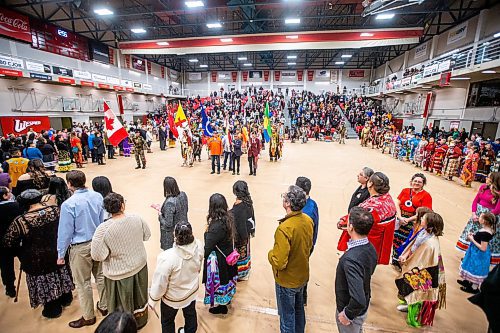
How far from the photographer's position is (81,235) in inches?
92.3

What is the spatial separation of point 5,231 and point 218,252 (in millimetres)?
2342

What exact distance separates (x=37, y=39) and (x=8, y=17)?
180 centimetres

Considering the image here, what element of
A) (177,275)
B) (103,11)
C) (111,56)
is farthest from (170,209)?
(111,56)

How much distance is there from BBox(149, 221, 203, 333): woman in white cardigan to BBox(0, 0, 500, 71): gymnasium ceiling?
12.0 meters

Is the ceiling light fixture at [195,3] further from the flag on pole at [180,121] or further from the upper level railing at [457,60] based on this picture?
the upper level railing at [457,60]

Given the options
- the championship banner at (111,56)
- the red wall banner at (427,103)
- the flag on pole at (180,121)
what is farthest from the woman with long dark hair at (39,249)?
the championship banner at (111,56)

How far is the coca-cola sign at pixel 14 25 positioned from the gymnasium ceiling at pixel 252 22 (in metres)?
0.44

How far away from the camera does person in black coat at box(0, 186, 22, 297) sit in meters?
2.63

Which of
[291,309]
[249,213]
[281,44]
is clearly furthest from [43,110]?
[291,309]

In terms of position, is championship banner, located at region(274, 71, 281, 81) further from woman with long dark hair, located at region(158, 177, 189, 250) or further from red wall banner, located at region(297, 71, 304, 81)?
woman with long dark hair, located at region(158, 177, 189, 250)

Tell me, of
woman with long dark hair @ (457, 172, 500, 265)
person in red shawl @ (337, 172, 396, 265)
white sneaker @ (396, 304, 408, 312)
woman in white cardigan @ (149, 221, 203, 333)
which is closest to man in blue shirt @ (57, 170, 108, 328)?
woman in white cardigan @ (149, 221, 203, 333)

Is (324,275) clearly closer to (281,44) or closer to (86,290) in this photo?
(86,290)

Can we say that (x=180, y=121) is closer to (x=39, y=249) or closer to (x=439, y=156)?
(x=39, y=249)

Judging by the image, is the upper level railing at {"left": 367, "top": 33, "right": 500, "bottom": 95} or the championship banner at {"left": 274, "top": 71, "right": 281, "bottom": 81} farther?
the championship banner at {"left": 274, "top": 71, "right": 281, "bottom": 81}
